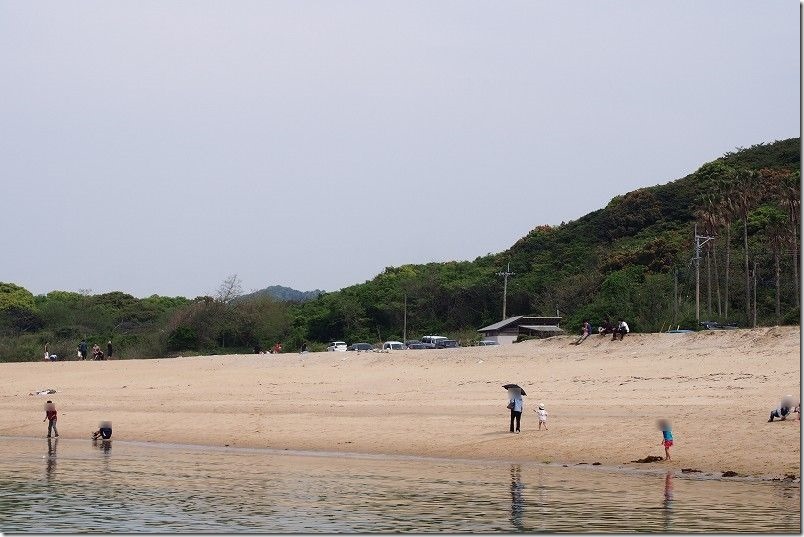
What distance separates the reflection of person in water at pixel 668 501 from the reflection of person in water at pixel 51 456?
14.1 meters

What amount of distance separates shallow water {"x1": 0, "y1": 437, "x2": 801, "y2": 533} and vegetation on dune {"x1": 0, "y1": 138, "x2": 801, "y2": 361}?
3130cm

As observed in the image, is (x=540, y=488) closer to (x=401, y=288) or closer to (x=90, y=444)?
(x=90, y=444)

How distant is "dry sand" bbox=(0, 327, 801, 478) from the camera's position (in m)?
27.3

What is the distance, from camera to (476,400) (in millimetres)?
35844

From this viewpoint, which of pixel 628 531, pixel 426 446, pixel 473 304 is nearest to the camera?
pixel 628 531

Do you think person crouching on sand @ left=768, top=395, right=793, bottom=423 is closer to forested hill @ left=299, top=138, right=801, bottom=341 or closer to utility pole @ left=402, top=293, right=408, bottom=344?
forested hill @ left=299, top=138, right=801, bottom=341

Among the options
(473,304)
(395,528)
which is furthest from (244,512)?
(473,304)

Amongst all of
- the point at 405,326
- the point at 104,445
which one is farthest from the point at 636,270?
the point at 104,445

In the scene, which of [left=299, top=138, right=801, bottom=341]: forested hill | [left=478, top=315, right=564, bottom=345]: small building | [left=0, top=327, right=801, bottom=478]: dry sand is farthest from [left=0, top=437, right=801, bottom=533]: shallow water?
[left=478, top=315, right=564, bottom=345]: small building

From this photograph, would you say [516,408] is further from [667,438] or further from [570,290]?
[570,290]

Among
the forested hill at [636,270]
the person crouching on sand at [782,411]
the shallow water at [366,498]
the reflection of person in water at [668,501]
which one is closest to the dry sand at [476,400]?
the person crouching on sand at [782,411]

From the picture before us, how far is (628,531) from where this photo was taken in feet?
56.6

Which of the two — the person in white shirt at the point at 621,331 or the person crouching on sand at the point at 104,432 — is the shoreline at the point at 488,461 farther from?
the person in white shirt at the point at 621,331

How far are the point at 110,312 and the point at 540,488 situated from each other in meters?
94.1
